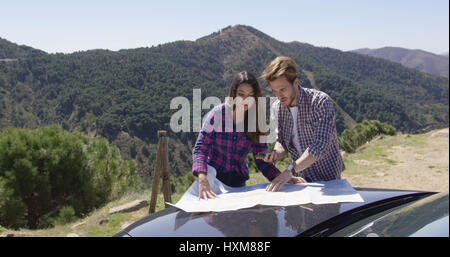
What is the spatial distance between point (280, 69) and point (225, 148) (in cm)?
51

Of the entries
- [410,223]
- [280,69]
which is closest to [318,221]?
[410,223]

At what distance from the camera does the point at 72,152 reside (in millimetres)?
6066

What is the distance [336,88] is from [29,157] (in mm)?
92550

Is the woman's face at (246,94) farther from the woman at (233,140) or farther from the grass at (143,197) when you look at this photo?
the grass at (143,197)

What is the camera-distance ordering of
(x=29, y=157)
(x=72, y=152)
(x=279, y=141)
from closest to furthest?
1. (x=279, y=141)
2. (x=29, y=157)
3. (x=72, y=152)

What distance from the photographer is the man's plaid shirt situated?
1.63m

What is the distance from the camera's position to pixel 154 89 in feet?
248

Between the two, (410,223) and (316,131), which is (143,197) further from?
(410,223)

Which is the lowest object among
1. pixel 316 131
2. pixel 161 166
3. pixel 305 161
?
pixel 161 166

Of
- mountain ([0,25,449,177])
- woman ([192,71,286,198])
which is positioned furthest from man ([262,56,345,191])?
mountain ([0,25,449,177])

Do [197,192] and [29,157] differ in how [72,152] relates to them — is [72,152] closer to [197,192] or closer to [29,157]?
[29,157]

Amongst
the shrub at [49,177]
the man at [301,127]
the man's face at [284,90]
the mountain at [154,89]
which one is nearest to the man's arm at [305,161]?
the man at [301,127]

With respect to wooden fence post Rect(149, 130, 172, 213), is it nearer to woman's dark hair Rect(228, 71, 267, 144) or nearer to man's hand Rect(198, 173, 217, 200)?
woman's dark hair Rect(228, 71, 267, 144)
